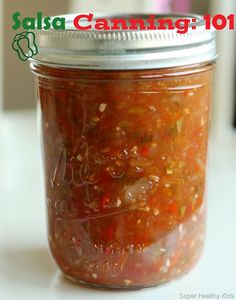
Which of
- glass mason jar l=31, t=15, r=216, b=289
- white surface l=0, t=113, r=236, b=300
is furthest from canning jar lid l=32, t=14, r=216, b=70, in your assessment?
white surface l=0, t=113, r=236, b=300

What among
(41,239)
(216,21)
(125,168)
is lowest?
(41,239)

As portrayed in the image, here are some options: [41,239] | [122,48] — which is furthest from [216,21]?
[41,239]

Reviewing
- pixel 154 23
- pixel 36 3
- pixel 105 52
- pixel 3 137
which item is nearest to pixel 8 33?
pixel 36 3

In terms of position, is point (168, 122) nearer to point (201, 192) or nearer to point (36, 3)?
point (201, 192)

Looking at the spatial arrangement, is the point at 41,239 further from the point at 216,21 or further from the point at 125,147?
the point at 216,21

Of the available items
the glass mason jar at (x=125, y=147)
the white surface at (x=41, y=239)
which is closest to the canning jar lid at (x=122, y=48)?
the glass mason jar at (x=125, y=147)

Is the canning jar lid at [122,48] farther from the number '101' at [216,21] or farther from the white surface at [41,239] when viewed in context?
the white surface at [41,239]

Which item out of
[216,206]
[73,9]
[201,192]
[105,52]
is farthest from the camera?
[73,9]
